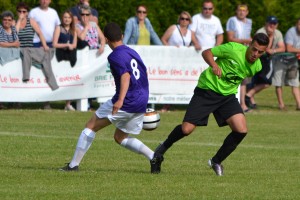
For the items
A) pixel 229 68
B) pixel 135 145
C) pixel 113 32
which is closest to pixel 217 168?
pixel 135 145

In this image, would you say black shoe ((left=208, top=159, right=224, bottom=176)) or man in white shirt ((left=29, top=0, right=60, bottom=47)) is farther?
man in white shirt ((left=29, top=0, right=60, bottom=47))

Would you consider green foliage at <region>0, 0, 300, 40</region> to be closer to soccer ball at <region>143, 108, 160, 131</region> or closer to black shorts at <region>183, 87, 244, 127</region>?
soccer ball at <region>143, 108, 160, 131</region>

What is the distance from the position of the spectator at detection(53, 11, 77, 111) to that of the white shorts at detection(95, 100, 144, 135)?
807 centimetres

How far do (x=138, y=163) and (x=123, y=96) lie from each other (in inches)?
82.8

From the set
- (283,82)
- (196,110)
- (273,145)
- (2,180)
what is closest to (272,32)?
(283,82)

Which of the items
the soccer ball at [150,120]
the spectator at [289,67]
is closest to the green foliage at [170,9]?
the spectator at [289,67]

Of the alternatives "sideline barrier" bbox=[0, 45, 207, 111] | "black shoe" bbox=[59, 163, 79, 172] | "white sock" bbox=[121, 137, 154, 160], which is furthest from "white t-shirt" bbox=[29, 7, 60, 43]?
"white sock" bbox=[121, 137, 154, 160]

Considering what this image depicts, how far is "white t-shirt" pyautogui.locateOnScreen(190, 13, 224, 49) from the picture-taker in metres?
20.4

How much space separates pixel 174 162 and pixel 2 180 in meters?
2.98

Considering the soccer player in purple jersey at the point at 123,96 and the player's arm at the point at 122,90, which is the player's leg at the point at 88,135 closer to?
the soccer player in purple jersey at the point at 123,96

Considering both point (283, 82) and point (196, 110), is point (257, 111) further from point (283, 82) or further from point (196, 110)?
point (196, 110)

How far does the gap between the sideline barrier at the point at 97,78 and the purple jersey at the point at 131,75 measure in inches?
305

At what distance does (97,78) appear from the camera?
773 inches

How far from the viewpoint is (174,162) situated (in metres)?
12.8
